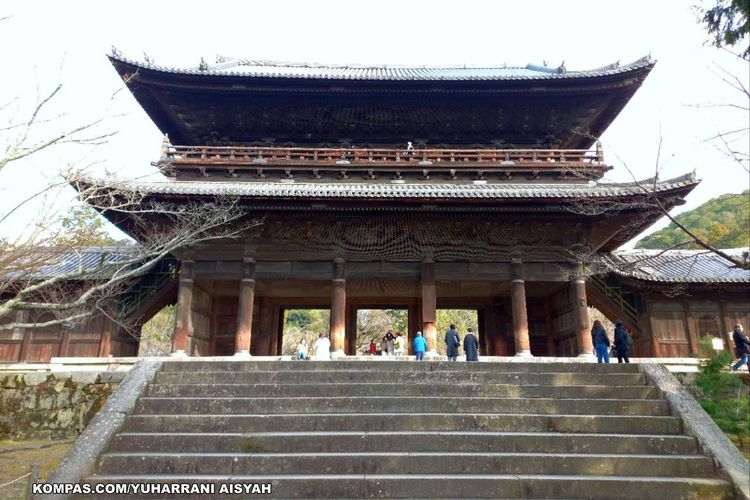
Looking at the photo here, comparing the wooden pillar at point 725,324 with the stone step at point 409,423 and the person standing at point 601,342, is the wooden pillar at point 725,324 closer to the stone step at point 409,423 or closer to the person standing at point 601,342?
the person standing at point 601,342

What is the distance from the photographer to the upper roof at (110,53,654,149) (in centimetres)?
1539

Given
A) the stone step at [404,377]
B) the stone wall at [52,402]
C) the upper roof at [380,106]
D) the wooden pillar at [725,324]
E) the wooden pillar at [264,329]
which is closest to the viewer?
the stone step at [404,377]

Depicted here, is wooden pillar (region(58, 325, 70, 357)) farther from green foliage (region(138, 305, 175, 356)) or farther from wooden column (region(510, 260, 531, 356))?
green foliage (region(138, 305, 175, 356))

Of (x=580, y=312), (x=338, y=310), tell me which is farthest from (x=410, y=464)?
(x=580, y=312)

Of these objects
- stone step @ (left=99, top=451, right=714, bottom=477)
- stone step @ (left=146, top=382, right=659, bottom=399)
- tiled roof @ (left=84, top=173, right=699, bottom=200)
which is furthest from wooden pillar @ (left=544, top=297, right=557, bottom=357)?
stone step @ (left=99, top=451, right=714, bottom=477)

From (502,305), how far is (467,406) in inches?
400

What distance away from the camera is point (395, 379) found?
8.70 m

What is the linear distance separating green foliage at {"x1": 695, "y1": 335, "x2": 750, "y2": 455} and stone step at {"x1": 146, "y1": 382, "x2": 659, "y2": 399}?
97 centimetres

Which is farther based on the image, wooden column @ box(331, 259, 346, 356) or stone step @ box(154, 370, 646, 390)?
wooden column @ box(331, 259, 346, 356)

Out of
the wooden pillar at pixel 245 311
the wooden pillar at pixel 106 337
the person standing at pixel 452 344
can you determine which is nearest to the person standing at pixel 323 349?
the wooden pillar at pixel 245 311

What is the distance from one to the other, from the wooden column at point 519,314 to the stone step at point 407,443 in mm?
6361

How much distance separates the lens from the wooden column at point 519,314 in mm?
13172

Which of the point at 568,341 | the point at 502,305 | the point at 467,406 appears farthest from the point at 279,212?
the point at 568,341

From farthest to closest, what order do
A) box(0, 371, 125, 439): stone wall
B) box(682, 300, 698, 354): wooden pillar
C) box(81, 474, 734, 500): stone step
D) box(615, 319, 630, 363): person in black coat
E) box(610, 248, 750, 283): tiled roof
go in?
box(682, 300, 698, 354): wooden pillar, box(610, 248, 750, 283): tiled roof, box(615, 319, 630, 363): person in black coat, box(0, 371, 125, 439): stone wall, box(81, 474, 734, 500): stone step
